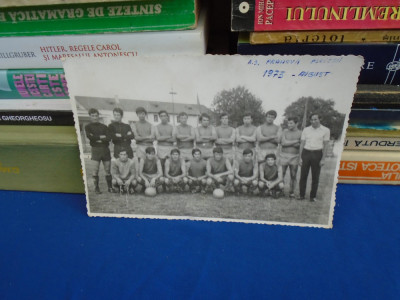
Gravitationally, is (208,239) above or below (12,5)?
below

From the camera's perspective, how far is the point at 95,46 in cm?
56

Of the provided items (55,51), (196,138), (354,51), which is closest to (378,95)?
(354,51)

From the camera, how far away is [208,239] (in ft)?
1.89

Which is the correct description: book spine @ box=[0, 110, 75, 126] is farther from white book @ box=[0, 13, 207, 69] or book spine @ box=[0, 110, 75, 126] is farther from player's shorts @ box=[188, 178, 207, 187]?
player's shorts @ box=[188, 178, 207, 187]

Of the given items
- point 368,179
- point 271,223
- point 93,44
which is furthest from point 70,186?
point 368,179

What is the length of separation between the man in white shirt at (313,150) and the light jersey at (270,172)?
40 mm

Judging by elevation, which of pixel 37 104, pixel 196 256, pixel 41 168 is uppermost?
pixel 37 104

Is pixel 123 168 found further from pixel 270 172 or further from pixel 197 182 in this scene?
pixel 270 172

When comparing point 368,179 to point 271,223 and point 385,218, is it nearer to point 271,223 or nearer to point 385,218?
point 385,218

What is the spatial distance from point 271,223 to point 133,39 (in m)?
0.37

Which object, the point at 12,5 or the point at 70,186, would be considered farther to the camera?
the point at 70,186

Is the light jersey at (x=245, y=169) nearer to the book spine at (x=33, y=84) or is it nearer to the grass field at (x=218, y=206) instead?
the grass field at (x=218, y=206)

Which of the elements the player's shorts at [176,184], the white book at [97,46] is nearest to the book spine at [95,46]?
the white book at [97,46]

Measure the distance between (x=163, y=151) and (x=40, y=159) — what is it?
0.23 m
